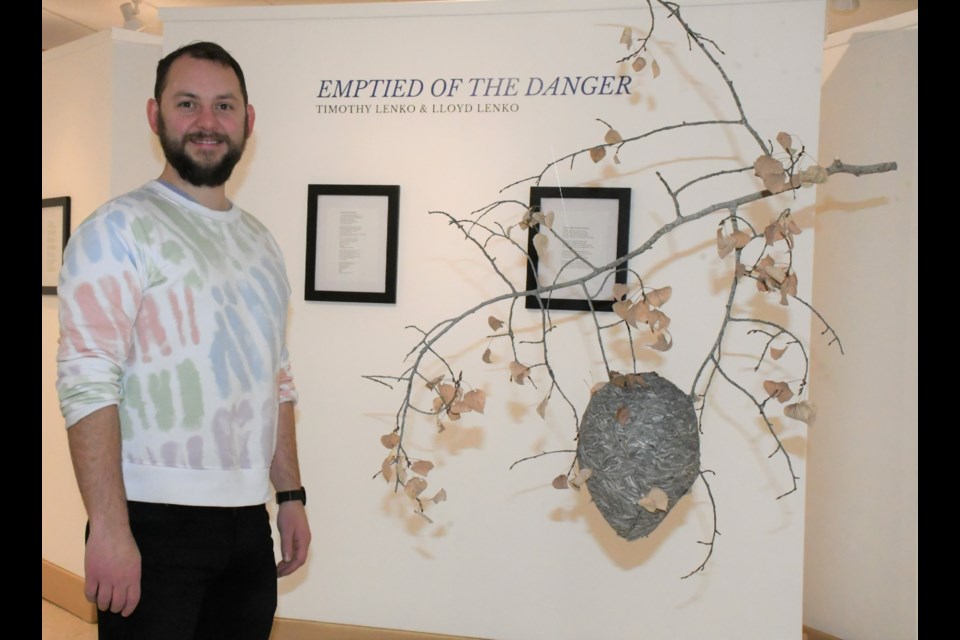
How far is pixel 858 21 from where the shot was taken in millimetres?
4664

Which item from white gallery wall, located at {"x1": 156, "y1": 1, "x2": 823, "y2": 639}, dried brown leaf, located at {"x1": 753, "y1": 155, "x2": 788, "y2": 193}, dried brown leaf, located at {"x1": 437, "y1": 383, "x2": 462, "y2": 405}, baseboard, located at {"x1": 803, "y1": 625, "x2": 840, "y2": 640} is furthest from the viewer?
baseboard, located at {"x1": 803, "y1": 625, "x2": 840, "y2": 640}

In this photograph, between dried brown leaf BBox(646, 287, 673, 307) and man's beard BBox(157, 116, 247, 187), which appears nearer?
dried brown leaf BBox(646, 287, 673, 307)

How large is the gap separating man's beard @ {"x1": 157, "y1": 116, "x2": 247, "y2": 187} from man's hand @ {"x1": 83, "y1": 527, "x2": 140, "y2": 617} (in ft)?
2.63

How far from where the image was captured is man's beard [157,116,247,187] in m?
2.00

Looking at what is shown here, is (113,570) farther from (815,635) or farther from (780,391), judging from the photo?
(815,635)

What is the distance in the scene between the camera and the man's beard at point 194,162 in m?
2.00

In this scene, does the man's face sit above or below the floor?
above

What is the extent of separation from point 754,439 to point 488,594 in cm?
115

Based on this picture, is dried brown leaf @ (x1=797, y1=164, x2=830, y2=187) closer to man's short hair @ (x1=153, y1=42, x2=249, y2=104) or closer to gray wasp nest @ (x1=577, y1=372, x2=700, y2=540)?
gray wasp nest @ (x1=577, y1=372, x2=700, y2=540)

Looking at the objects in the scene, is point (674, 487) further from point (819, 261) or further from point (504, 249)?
point (819, 261)

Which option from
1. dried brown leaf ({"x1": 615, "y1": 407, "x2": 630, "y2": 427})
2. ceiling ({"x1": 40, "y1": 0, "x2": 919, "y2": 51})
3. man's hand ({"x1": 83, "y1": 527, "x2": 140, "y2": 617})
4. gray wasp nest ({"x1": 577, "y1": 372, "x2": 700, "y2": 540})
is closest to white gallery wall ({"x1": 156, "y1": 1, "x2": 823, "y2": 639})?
ceiling ({"x1": 40, "y1": 0, "x2": 919, "y2": 51})

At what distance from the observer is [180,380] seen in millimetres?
1855

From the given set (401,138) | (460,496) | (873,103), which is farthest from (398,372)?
(873,103)

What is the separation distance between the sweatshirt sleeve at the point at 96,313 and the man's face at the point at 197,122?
10.6 inches
